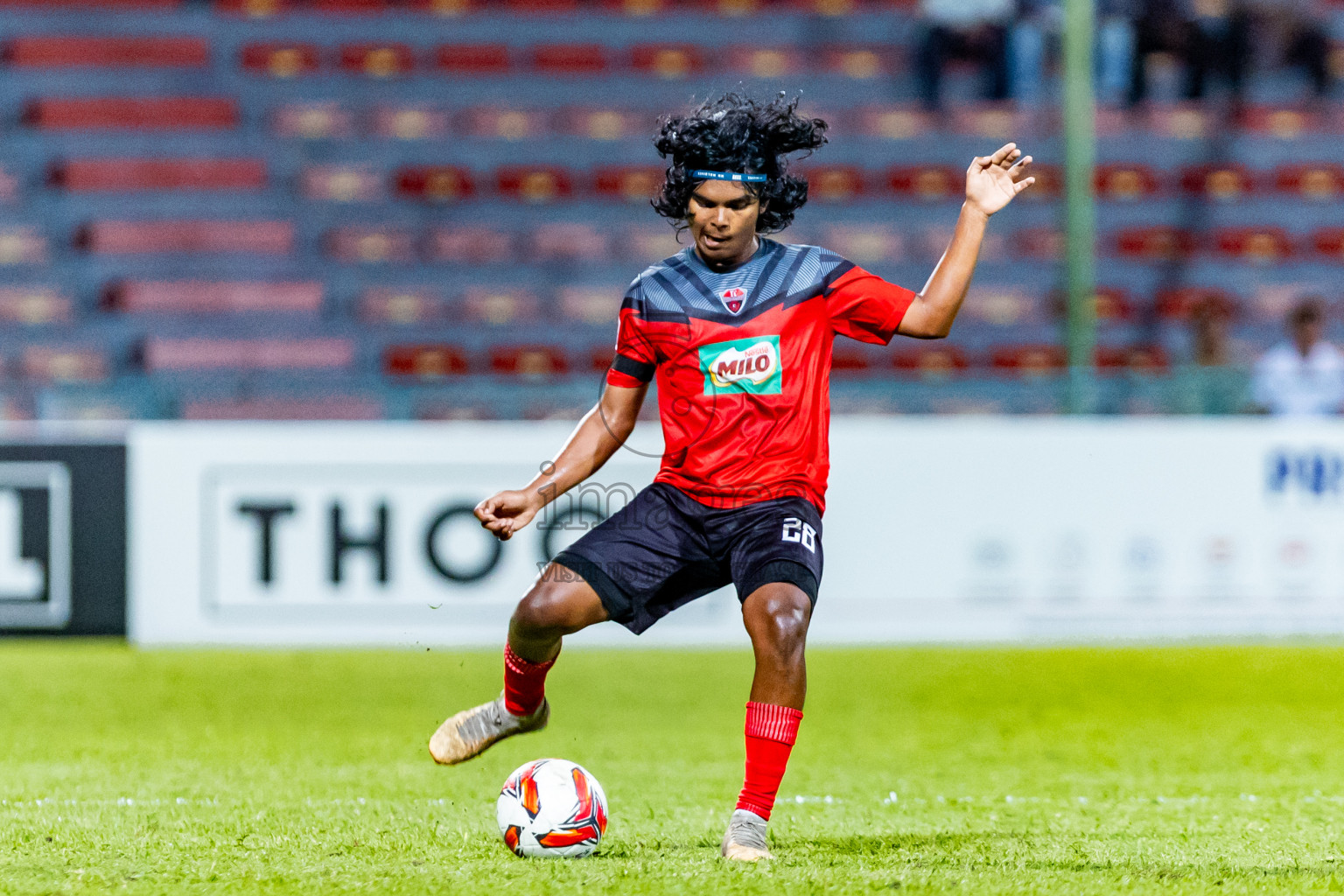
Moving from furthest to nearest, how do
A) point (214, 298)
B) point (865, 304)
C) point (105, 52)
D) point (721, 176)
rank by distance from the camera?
point (105, 52), point (214, 298), point (865, 304), point (721, 176)

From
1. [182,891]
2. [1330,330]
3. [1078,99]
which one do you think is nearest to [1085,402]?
[1078,99]

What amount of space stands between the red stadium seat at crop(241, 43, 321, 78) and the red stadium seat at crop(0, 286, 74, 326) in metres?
2.74

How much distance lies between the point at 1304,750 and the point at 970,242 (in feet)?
9.24

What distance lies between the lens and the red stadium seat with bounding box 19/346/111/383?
12.1 metres

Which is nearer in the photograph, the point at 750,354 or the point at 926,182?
the point at 750,354

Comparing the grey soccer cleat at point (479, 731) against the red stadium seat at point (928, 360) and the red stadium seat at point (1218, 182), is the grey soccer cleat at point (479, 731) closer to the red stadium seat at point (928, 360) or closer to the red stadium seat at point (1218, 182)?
the red stadium seat at point (928, 360)

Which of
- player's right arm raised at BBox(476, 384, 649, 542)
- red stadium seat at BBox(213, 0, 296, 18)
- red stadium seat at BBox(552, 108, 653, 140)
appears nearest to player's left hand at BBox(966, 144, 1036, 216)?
player's right arm raised at BBox(476, 384, 649, 542)

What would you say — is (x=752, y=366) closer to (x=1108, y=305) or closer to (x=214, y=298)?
(x=214, y=298)

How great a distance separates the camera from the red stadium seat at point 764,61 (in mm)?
14234

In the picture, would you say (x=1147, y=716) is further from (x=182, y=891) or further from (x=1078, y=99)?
(x=1078, y=99)

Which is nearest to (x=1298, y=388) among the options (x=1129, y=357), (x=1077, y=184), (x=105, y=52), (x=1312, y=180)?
(x=1077, y=184)

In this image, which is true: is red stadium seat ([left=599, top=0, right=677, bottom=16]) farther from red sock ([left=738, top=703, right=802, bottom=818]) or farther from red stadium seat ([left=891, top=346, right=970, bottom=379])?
red sock ([left=738, top=703, right=802, bottom=818])

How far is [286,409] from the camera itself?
880 cm

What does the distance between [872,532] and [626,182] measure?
18.9 feet
